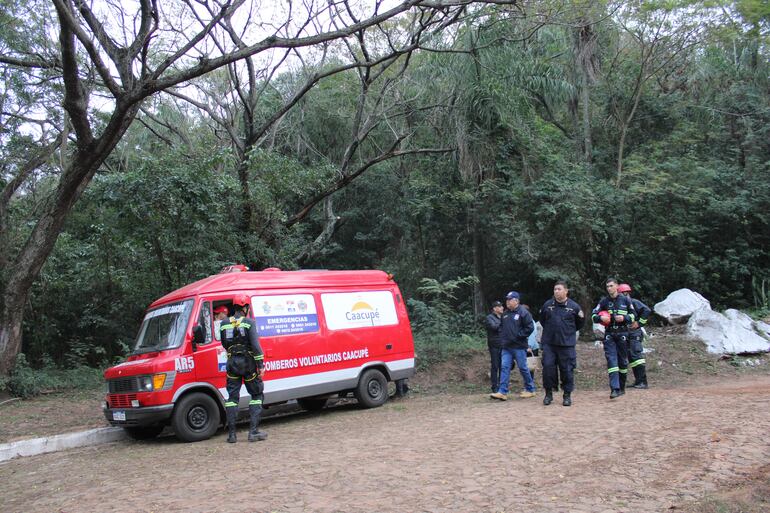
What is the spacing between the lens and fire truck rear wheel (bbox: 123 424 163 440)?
9297mm

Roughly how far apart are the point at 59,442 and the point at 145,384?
206 cm

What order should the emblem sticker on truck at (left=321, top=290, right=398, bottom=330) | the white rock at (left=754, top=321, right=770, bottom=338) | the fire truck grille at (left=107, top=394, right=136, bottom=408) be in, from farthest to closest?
the white rock at (left=754, top=321, right=770, bottom=338) → the emblem sticker on truck at (left=321, top=290, right=398, bottom=330) → the fire truck grille at (left=107, top=394, right=136, bottom=408)

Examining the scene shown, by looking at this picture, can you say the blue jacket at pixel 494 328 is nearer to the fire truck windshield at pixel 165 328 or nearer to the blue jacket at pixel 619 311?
the blue jacket at pixel 619 311

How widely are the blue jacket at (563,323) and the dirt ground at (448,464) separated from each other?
0.99 m

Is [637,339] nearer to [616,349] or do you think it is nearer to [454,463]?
[616,349]

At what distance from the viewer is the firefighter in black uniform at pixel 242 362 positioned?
800cm

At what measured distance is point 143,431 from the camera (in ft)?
30.8

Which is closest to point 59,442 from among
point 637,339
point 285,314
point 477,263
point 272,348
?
point 272,348

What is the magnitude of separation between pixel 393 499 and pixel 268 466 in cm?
196

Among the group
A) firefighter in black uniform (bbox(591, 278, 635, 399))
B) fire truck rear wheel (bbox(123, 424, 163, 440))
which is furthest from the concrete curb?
firefighter in black uniform (bbox(591, 278, 635, 399))

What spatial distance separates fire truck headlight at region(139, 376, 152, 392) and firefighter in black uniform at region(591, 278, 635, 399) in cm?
671

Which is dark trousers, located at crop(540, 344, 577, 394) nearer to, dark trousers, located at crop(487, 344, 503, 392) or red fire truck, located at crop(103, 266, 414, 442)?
dark trousers, located at crop(487, 344, 503, 392)

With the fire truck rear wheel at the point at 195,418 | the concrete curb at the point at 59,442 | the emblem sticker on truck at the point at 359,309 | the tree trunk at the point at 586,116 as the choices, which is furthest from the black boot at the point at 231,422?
the tree trunk at the point at 586,116

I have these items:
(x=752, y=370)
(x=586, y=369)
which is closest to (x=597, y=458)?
(x=586, y=369)
